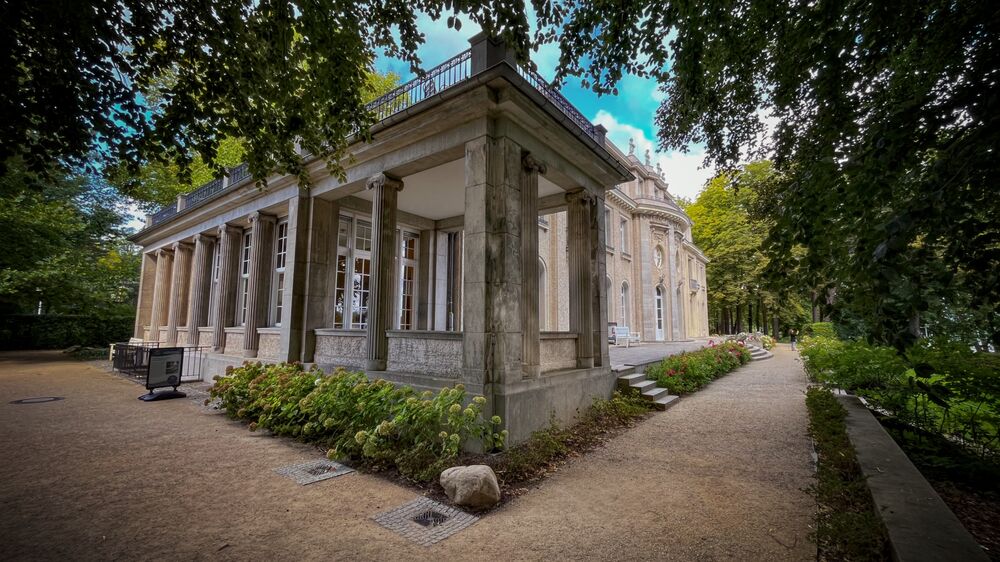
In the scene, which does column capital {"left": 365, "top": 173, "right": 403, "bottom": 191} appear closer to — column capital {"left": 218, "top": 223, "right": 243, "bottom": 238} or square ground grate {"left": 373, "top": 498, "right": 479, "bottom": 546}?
square ground grate {"left": 373, "top": 498, "right": 479, "bottom": 546}

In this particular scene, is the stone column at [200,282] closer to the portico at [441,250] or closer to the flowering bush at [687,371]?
the portico at [441,250]

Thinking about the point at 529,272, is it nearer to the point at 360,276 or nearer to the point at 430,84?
the point at 430,84

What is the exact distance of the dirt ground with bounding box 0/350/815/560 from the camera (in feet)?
9.99

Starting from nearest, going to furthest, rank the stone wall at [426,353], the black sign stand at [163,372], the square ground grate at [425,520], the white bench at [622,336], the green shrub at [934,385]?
the square ground grate at [425,520] < the green shrub at [934,385] < the stone wall at [426,353] < the black sign stand at [163,372] < the white bench at [622,336]

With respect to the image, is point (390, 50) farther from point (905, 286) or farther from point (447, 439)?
point (905, 286)

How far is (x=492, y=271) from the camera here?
18.5ft

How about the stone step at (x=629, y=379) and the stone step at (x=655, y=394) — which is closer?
the stone step at (x=655, y=394)

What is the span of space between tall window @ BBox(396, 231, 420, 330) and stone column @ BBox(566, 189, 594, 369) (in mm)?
5157

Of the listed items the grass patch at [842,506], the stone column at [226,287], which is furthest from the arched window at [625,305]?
the stone column at [226,287]

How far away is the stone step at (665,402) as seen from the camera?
8086 mm

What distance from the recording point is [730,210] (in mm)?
33000

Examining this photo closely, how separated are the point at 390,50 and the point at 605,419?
6.62 metres

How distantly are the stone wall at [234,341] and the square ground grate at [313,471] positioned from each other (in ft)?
23.2

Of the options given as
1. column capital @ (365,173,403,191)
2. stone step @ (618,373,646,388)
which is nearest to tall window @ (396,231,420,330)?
column capital @ (365,173,403,191)
